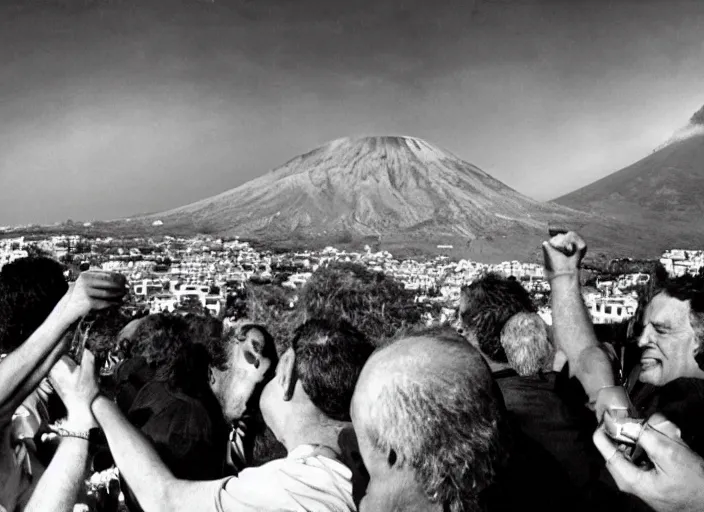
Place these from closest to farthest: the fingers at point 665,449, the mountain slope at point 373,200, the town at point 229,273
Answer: the fingers at point 665,449 < the town at point 229,273 < the mountain slope at point 373,200

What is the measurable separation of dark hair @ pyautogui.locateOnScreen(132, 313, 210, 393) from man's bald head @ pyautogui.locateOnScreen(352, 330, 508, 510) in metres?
1.95

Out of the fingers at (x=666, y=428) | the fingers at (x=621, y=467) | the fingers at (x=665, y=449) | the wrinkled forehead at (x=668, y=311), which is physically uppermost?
the wrinkled forehead at (x=668, y=311)

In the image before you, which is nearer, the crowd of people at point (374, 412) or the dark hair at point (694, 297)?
the crowd of people at point (374, 412)

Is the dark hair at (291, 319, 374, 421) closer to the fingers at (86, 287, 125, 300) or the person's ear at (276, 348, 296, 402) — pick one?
the person's ear at (276, 348, 296, 402)

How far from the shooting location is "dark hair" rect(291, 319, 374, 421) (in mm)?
2170

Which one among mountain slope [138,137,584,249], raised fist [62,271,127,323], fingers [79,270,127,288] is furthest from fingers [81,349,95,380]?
mountain slope [138,137,584,249]

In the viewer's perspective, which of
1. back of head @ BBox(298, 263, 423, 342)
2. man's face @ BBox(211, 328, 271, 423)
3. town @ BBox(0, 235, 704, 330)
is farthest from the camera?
town @ BBox(0, 235, 704, 330)

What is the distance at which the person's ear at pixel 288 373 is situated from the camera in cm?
221

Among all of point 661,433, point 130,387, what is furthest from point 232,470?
point 661,433

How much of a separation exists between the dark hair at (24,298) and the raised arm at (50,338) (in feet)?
1.59

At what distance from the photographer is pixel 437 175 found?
5645 inches

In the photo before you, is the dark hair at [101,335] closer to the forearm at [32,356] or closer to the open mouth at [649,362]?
the forearm at [32,356]

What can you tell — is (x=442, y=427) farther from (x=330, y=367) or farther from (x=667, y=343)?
(x=667, y=343)

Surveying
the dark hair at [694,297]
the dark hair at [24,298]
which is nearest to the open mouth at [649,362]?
the dark hair at [694,297]
